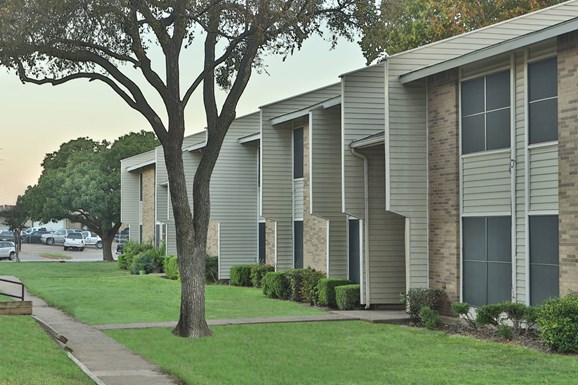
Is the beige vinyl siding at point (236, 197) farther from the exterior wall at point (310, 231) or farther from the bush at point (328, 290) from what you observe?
the bush at point (328, 290)

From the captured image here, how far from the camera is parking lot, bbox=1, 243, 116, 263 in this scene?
6944cm

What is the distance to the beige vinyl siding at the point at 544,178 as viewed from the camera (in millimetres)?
18125

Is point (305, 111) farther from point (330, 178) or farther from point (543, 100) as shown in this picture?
point (543, 100)

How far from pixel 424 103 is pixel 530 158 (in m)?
4.38

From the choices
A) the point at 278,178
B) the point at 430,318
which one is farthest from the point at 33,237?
the point at 430,318

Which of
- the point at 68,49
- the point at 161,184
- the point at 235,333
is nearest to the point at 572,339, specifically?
the point at 235,333

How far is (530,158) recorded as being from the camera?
61.8 ft

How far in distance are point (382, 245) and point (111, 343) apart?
886 cm

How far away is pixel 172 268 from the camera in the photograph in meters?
41.5

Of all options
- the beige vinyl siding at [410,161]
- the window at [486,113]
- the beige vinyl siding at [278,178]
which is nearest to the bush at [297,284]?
the beige vinyl siding at [278,178]

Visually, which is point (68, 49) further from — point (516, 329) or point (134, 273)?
point (134, 273)

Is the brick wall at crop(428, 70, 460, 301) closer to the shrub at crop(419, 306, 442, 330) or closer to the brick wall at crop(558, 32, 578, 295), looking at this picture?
the shrub at crop(419, 306, 442, 330)

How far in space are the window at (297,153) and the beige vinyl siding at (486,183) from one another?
10894 mm

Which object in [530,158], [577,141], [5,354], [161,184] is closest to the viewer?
[5,354]
